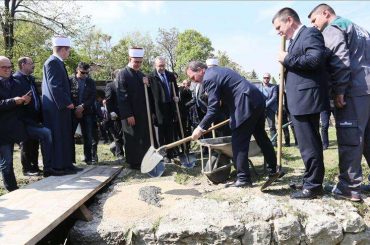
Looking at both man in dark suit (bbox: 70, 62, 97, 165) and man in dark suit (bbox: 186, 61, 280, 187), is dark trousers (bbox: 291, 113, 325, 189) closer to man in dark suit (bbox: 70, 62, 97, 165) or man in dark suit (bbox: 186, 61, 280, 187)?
man in dark suit (bbox: 186, 61, 280, 187)

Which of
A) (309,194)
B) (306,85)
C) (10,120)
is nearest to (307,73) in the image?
(306,85)

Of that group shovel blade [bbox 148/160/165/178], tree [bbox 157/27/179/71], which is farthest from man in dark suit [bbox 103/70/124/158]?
tree [bbox 157/27/179/71]

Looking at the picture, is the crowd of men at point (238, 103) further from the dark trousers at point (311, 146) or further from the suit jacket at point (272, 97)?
the suit jacket at point (272, 97)

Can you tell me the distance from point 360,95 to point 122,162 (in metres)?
4.43

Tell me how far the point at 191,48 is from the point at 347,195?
2102 inches

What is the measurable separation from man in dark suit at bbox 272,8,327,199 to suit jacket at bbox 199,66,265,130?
1.76ft

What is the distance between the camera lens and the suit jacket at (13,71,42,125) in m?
5.51

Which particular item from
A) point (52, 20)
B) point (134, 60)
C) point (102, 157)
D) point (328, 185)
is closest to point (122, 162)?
point (102, 157)

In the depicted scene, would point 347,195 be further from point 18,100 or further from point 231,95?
point 18,100

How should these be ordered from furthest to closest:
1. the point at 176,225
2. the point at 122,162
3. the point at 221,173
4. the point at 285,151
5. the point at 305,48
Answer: the point at 285,151
the point at 122,162
the point at 221,173
the point at 305,48
the point at 176,225

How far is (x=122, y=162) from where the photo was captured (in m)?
6.90

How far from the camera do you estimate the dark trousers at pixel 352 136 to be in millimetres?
3840

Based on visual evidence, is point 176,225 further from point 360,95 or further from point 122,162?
point 122,162

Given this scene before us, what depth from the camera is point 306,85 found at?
3770 millimetres
